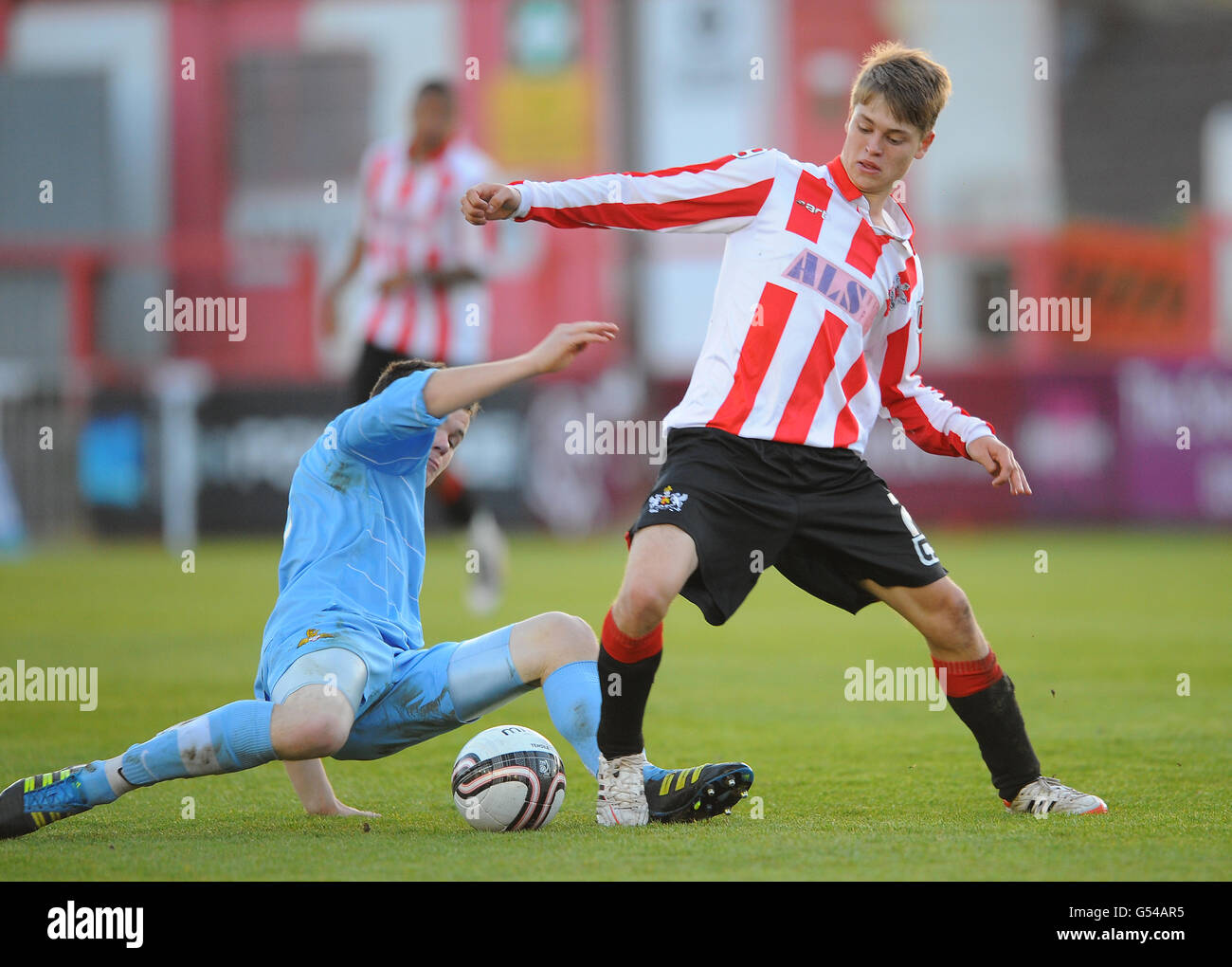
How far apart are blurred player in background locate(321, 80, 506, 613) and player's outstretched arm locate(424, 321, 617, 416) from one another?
4870 millimetres

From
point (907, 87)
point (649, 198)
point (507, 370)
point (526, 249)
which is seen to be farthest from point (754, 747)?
point (526, 249)

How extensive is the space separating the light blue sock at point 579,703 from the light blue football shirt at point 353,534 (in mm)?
394

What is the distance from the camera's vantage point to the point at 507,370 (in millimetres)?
3504

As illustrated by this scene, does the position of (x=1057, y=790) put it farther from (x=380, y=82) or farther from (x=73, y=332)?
(x=380, y=82)

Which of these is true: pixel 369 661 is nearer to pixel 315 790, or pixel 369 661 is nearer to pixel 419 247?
pixel 315 790

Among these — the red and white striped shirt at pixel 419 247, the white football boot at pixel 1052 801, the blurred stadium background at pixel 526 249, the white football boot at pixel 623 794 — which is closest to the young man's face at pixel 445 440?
the white football boot at pixel 623 794

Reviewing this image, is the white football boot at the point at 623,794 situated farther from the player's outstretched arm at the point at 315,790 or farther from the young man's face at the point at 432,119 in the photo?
the young man's face at the point at 432,119

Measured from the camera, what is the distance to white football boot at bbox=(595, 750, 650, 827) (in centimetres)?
393

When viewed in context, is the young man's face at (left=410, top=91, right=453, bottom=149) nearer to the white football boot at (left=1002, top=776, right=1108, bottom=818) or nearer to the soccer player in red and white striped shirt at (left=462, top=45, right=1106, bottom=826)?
the soccer player in red and white striped shirt at (left=462, top=45, right=1106, bottom=826)

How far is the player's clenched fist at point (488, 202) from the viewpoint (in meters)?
3.77

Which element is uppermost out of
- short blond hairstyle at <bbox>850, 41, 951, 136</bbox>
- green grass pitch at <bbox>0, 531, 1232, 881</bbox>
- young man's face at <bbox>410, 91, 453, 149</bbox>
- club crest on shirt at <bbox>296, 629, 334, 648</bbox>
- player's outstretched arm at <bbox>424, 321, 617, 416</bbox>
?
young man's face at <bbox>410, 91, 453, 149</bbox>

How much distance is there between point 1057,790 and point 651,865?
123 centimetres

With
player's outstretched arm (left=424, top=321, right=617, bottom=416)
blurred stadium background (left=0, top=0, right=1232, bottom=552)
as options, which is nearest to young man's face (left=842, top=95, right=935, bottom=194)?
player's outstretched arm (left=424, top=321, right=617, bottom=416)
